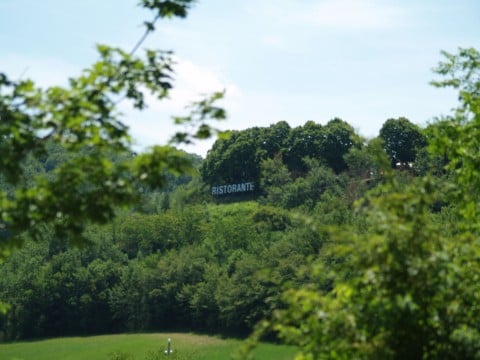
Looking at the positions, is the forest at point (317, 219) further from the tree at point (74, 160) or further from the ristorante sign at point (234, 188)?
the ristorante sign at point (234, 188)

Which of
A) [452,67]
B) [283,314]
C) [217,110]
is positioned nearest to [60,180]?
[217,110]

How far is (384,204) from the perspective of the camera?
21.0 ft

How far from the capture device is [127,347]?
247 ft

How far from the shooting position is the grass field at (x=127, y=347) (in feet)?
225

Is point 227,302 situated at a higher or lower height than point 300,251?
lower

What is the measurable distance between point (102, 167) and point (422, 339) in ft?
9.63

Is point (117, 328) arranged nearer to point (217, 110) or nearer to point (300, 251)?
point (300, 251)

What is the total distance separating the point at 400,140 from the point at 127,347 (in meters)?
48.1

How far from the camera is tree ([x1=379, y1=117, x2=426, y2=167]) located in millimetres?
101812

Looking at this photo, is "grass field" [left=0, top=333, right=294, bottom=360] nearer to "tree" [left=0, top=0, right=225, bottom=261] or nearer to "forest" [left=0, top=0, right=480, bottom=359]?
"forest" [left=0, top=0, right=480, bottom=359]

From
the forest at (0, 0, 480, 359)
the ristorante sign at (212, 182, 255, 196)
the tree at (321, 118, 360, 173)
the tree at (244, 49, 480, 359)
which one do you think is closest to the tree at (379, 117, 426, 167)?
the tree at (321, 118, 360, 173)

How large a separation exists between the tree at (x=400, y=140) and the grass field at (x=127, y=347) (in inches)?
1575

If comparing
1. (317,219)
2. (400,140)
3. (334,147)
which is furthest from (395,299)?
(334,147)

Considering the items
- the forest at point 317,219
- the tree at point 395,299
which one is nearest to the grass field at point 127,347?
the forest at point 317,219
